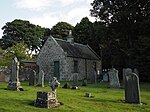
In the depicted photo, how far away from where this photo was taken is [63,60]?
38375mm

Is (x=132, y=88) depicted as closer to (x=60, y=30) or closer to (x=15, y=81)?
(x=15, y=81)

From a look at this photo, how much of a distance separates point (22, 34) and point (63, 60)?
3848 centimetres

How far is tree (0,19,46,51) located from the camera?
7319cm

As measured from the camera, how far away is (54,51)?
39250mm

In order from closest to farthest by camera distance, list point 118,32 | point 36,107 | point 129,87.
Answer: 1. point 36,107
2. point 129,87
3. point 118,32

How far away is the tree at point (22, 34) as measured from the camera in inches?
2881

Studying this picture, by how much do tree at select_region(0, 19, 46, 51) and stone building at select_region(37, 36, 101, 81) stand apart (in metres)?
31.8

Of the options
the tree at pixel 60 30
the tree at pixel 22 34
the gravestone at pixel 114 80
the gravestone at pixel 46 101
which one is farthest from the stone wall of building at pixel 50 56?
the tree at pixel 22 34

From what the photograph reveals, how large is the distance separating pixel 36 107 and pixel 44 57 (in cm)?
2970

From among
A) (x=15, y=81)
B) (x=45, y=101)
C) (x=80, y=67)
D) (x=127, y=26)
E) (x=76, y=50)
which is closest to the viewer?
(x=45, y=101)

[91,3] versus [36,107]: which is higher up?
[91,3]

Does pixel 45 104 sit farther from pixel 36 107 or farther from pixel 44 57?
pixel 44 57

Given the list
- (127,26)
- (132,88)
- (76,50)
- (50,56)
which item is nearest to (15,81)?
(132,88)

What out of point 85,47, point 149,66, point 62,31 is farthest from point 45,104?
point 62,31
